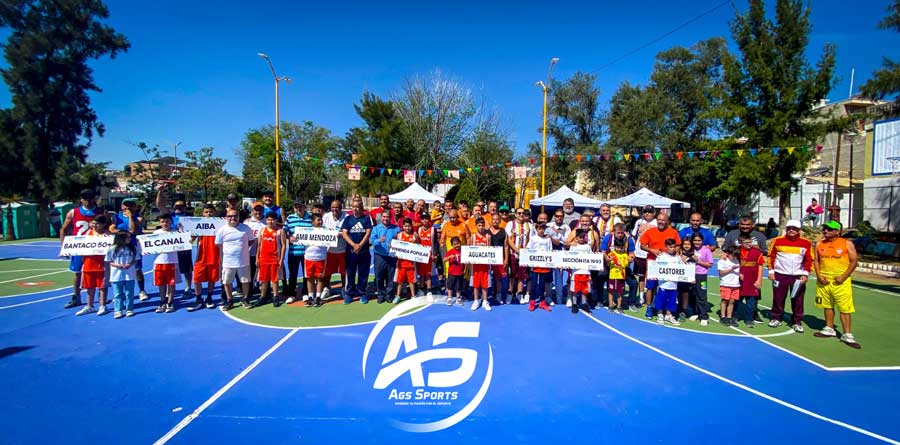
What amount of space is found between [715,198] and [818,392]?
31169mm

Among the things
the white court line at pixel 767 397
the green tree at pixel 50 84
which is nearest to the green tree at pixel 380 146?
the green tree at pixel 50 84

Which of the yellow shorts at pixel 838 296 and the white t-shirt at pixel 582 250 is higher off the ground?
the white t-shirt at pixel 582 250

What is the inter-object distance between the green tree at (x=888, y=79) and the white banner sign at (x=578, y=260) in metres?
14.3

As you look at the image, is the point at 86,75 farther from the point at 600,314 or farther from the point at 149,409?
the point at 600,314

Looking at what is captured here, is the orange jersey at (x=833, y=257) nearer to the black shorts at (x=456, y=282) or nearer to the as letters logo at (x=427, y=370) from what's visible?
the as letters logo at (x=427, y=370)

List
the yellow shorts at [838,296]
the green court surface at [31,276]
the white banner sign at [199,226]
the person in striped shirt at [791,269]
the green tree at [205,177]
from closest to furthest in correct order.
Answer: the yellow shorts at [838,296]
the person in striped shirt at [791,269]
the white banner sign at [199,226]
the green court surface at [31,276]
the green tree at [205,177]

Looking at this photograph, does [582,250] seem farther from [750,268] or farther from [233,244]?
[233,244]

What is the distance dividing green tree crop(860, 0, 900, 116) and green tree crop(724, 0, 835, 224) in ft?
20.9

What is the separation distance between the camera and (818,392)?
4684 mm

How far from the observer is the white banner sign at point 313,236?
304 inches

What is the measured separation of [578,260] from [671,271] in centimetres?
150

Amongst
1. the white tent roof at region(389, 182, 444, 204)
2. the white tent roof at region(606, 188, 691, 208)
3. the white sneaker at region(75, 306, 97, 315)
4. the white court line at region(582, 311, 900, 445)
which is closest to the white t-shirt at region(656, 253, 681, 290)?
the white court line at region(582, 311, 900, 445)

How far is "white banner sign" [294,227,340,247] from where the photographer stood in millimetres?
7715

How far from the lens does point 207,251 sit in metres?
7.75
